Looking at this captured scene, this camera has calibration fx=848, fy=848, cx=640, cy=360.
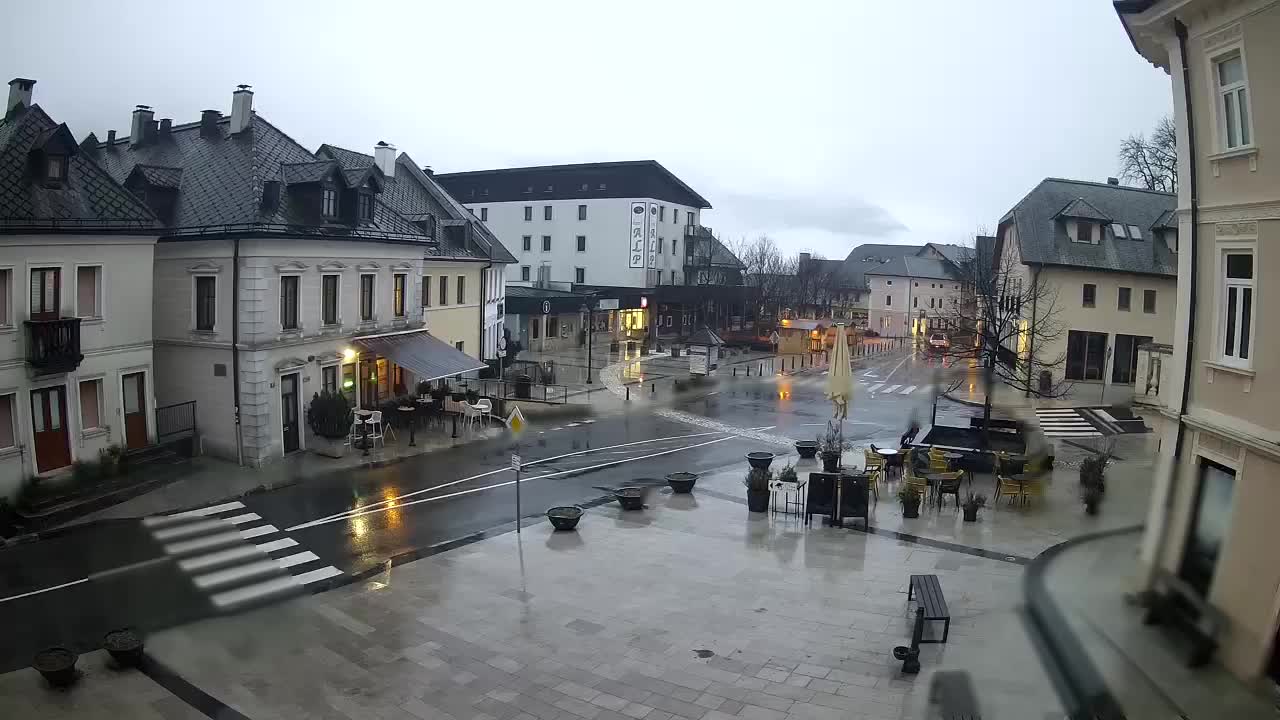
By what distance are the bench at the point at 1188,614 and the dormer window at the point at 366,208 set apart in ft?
81.1

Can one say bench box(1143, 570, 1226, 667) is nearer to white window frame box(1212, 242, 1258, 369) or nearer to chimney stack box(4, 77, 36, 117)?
white window frame box(1212, 242, 1258, 369)

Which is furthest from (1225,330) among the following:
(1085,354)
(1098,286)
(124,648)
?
(1085,354)

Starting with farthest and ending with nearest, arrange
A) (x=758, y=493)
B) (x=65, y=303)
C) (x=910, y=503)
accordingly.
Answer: (x=65, y=303) < (x=758, y=493) < (x=910, y=503)

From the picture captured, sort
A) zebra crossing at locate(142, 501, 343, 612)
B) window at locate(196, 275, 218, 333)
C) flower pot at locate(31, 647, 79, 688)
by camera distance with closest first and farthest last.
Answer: flower pot at locate(31, 647, 79, 688)
zebra crossing at locate(142, 501, 343, 612)
window at locate(196, 275, 218, 333)

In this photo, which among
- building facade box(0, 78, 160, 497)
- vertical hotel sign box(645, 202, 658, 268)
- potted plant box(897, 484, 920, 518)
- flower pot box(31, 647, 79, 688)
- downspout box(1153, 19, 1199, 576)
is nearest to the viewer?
downspout box(1153, 19, 1199, 576)

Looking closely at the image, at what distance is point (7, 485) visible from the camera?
741 inches

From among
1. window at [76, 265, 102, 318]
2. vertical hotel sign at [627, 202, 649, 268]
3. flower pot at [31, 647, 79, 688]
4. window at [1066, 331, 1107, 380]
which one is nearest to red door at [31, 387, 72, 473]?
window at [76, 265, 102, 318]

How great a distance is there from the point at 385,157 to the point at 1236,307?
121 ft

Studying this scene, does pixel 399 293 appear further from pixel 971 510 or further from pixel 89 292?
pixel 971 510

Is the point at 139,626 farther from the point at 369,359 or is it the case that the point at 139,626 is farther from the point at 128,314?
the point at 369,359

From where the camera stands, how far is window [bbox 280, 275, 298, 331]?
24891mm

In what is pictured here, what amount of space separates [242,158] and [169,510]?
490 inches

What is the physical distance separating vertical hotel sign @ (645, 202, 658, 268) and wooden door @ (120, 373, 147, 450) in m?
49.3

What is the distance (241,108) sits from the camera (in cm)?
2805
